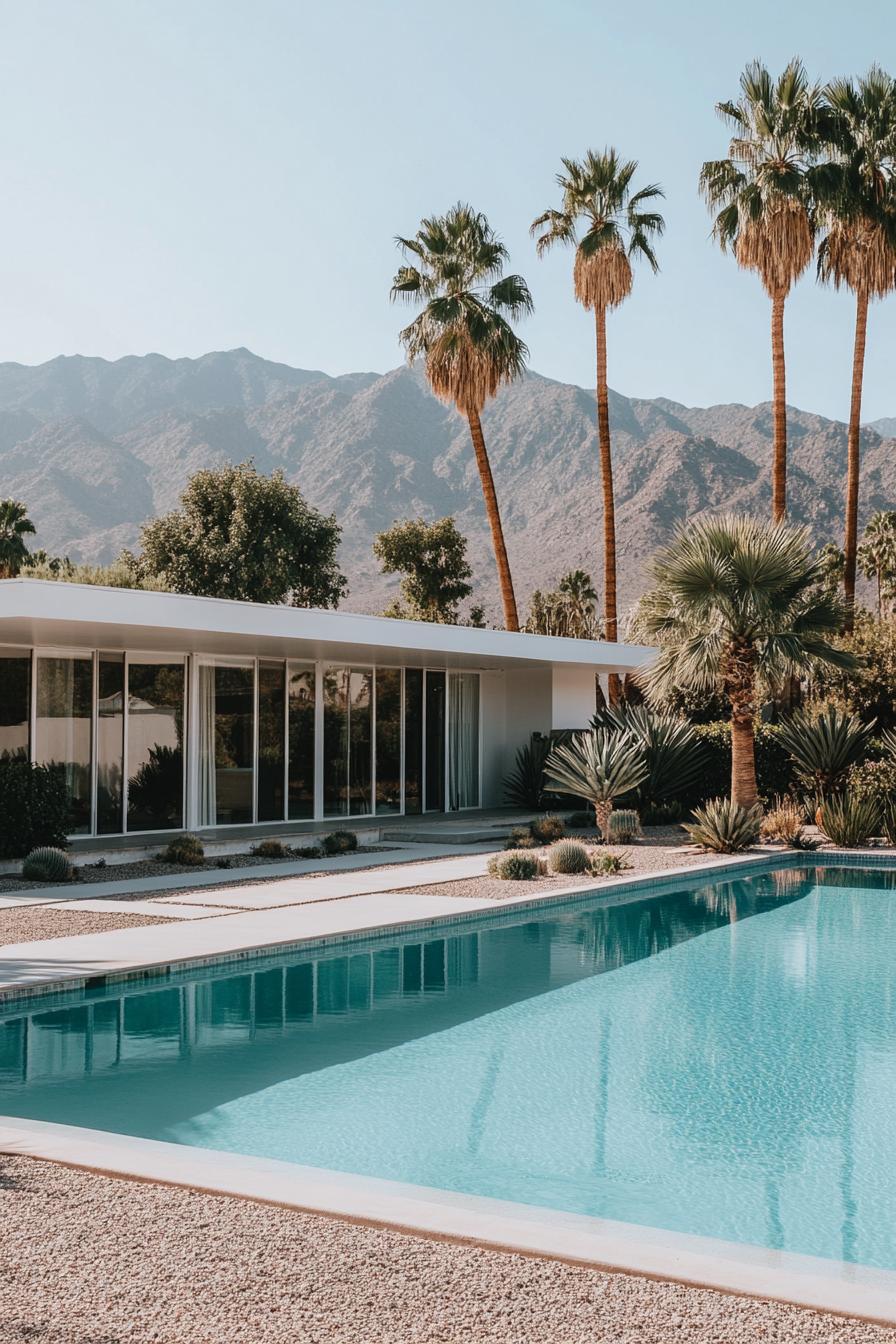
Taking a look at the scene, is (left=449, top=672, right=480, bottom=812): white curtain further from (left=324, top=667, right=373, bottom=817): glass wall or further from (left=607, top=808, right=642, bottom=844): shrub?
(left=607, top=808, right=642, bottom=844): shrub

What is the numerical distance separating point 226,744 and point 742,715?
720 cm

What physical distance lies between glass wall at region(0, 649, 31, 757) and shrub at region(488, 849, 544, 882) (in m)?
6.09

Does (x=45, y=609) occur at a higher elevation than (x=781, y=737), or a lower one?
higher

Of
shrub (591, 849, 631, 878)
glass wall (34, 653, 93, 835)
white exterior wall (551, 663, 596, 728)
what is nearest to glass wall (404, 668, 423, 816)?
white exterior wall (551, 663, 596, 728)

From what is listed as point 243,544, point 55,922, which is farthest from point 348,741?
point 243,544

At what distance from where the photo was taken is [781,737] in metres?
20.6

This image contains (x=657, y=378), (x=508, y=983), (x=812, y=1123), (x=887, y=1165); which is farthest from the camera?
(x=657, y=378)

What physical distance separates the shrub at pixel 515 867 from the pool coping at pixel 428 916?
2.79 ft

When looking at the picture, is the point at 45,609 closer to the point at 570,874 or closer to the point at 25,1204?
the point at 570,874

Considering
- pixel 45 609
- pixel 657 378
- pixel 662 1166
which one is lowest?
pixel 662 1166

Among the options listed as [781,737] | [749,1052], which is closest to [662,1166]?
[749,1052]

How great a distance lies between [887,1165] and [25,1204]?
11.9 ft

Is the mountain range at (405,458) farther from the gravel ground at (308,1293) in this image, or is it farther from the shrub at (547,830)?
the gravel ground at (308,1293)

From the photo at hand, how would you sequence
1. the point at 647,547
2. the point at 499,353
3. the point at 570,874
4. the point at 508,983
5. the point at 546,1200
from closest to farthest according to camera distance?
the point at 546,1200 < the point at 508,983 < the point at 570,874 < the point at 499,353 < the point at 647,547
